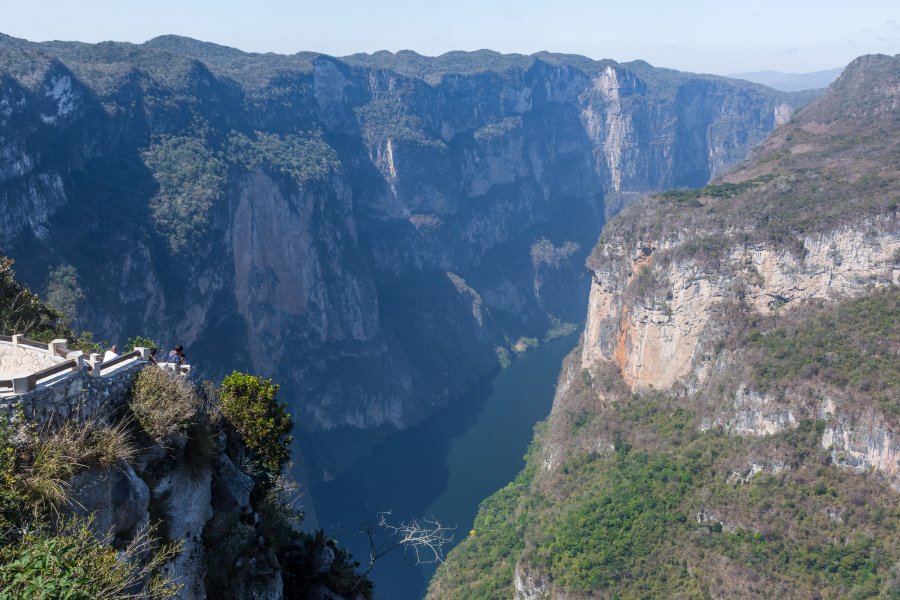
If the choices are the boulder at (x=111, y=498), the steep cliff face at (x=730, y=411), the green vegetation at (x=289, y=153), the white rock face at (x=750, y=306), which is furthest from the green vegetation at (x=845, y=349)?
the green vegetation at (x=289, y=153)

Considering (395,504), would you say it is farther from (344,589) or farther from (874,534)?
(344,589)

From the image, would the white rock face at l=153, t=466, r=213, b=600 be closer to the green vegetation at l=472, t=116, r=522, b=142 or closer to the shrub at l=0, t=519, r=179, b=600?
the shrub at l=0, t=519, r=179, b=600

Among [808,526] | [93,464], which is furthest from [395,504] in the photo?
[93,464]

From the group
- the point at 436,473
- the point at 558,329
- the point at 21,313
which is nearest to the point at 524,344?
the point at 558,329

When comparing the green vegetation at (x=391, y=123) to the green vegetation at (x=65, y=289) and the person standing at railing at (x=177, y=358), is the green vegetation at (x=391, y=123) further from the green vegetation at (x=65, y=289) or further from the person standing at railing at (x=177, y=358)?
the person standing at railing at (x=177, y=358)

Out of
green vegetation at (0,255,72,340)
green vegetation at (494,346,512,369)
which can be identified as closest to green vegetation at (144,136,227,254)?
green vegetation at (0,255,72,340)

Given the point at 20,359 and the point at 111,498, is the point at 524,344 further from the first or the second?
the point at 111,498
